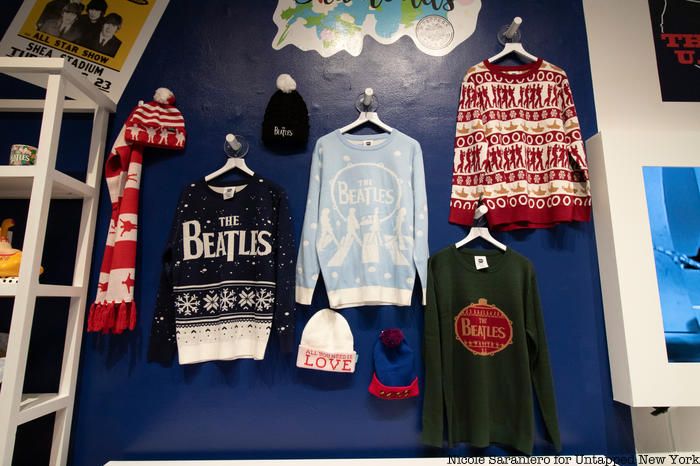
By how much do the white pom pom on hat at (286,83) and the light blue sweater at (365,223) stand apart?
0.88 ft

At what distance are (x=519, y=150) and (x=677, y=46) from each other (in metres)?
0.91

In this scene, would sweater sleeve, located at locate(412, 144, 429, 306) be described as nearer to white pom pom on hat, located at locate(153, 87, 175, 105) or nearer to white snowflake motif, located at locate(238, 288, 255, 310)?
white snowflake motif, located at locate(238, 288, 255, 310)

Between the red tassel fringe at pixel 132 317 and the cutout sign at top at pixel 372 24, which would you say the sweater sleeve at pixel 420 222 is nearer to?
the cutout sign at top at pixel 372 24

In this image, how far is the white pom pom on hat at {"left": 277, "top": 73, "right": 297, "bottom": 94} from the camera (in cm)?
152

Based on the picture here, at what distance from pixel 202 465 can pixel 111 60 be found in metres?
1.60

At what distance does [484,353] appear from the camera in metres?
1.37

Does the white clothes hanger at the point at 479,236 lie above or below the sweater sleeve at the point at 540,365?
above

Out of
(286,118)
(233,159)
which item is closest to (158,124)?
(233,159)

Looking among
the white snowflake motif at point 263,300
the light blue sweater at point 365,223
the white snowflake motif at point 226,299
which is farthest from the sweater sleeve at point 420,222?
the white snowflake motif at point 226,299

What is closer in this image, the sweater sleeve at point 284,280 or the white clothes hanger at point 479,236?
the sweater sleeve at point 284,280

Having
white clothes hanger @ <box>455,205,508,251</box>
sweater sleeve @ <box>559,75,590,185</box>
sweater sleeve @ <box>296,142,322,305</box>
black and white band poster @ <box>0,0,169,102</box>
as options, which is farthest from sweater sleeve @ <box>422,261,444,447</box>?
black and white band poster @ <box>0,0,169,102</box>

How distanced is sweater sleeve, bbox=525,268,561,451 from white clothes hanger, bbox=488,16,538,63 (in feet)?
3.04

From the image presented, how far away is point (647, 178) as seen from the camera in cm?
144

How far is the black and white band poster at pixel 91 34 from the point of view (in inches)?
63.2
